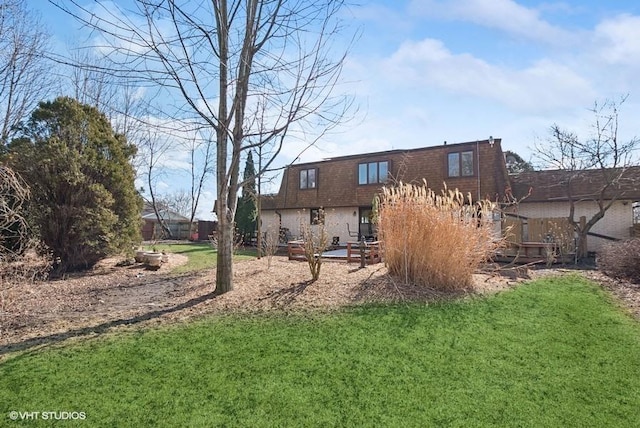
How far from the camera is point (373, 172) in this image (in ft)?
59.4

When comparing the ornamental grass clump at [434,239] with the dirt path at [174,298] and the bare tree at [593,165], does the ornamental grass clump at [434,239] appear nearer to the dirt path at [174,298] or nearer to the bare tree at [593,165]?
the dirt path at [174,298]

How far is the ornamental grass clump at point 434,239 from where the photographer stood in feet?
19.1

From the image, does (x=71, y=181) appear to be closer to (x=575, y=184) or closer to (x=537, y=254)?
(x=537, y=254)

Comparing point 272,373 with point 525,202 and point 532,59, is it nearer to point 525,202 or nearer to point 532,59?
point 532,59

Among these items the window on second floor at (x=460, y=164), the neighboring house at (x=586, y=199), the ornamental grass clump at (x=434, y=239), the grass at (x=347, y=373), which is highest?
the window on second floor at (x=460, y=164)

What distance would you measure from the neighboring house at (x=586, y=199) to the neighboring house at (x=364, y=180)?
2.22m

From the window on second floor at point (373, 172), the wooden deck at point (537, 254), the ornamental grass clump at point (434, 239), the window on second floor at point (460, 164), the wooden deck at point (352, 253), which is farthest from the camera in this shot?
the window on second floor at point (373, 172)

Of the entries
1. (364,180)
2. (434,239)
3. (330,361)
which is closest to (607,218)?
(364,180)

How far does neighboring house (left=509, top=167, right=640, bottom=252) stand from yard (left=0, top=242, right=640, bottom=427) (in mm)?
10298

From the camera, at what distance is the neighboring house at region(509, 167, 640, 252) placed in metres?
14.2

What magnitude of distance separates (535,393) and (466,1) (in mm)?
6264

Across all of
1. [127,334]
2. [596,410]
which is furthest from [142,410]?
[596,410]

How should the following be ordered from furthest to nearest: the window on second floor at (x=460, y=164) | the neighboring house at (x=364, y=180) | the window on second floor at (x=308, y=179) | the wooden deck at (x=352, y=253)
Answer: the window on second floor at (x=308, y=179)
the window on second floor at (x=460, y=164)
the neighboring house at (x=364, y=180)
the wooden deck at (x=352, y=253)

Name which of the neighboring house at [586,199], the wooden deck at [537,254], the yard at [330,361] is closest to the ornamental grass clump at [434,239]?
the yard at [330,361]
